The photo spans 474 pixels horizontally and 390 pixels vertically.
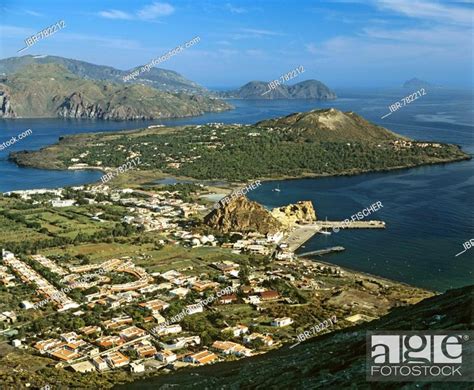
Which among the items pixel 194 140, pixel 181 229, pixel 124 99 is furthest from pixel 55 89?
pixel 181 229

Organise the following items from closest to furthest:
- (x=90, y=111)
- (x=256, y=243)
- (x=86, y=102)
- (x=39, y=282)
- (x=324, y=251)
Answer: (x=39, y=282)
(x=324, y=251)
(x=256, y=243)
(x=90, y=111)
(x=86, y=102)

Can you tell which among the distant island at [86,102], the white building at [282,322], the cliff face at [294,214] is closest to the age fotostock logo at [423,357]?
the white building at [282,322]

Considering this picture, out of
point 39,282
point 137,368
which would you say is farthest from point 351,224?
point 137,368

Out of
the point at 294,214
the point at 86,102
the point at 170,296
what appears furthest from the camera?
the point at 86,102

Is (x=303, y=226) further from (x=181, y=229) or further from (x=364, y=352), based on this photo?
(x=364, y=352)

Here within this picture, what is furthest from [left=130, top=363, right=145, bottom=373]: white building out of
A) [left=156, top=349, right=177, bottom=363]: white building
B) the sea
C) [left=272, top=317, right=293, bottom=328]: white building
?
the sea

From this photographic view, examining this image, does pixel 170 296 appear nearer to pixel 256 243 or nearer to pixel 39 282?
pixel 39 282
